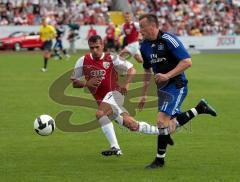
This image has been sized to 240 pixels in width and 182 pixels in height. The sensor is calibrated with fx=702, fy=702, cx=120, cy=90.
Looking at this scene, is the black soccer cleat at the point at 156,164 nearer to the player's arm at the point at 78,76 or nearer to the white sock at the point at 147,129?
the white sock at the point at 147,129

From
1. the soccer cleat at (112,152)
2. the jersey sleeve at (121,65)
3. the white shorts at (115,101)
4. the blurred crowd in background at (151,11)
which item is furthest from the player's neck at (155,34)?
the blurred crowd in background at (151,11)

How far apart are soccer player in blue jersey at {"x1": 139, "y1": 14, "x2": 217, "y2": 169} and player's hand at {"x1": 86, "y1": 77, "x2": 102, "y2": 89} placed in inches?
43.0

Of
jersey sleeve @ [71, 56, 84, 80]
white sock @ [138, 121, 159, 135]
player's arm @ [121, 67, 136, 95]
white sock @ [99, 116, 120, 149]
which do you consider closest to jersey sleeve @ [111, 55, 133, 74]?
player's arm @ [121, 67, 136, 95]

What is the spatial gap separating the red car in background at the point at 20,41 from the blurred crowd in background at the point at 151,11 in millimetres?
1781

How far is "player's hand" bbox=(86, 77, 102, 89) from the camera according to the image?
1144 cm

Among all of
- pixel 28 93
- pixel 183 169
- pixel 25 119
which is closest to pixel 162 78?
pixel 183 169

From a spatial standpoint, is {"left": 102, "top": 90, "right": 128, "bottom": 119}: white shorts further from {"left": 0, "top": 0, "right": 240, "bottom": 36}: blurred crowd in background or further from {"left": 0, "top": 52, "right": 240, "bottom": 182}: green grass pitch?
{"left": 0, "top": 0, "right": 240, "bottom": 36}: blurred crowd in background

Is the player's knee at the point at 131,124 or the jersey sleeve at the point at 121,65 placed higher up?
the jersey sleeve at the point at 121,65

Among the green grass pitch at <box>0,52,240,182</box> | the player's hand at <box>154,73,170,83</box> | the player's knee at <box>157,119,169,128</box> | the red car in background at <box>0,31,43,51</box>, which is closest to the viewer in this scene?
the green grass pitch at <box>0,52,240,182</box>

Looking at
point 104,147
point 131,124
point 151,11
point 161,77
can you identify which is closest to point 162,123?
point 161,77

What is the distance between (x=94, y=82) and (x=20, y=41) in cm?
3706

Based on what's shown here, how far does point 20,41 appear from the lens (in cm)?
4788

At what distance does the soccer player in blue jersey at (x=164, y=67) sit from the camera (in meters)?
10.2

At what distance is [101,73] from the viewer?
11656 millimetres
